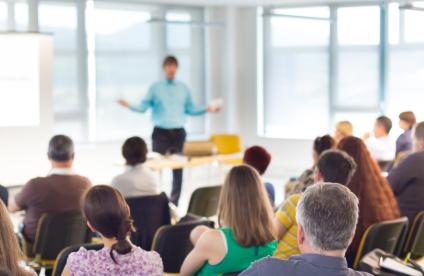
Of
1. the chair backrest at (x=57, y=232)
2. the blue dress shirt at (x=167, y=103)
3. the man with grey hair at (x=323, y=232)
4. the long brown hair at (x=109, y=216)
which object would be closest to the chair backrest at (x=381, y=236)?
the long brown hair at (x=109, y=216)

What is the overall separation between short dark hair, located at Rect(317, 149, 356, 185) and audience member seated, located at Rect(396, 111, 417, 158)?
13.2 feet

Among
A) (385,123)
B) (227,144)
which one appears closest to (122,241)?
(385,123)

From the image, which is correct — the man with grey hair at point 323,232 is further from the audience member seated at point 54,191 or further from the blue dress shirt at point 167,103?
the blue dress shirt at point 167,103

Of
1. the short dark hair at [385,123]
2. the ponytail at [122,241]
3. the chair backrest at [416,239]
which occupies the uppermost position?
the short dark hair at [385,123]

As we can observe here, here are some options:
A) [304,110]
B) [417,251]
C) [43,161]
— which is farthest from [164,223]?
[304,110]

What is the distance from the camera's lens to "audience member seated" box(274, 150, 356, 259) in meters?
4.21

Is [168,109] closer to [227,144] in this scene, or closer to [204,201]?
[227,144]

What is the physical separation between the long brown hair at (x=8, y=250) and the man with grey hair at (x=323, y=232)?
2.93ft

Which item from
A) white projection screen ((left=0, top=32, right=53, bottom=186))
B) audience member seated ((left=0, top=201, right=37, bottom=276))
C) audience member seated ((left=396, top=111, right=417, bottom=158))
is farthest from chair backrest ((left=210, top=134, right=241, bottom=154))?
audience member seated ((left=0, top=201, right=37, bottom=276))

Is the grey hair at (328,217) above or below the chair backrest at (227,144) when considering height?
above

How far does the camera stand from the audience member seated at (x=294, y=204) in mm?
4211

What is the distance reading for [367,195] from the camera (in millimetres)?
4801

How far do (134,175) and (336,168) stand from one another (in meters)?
1.74

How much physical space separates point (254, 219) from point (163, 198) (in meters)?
1.52
